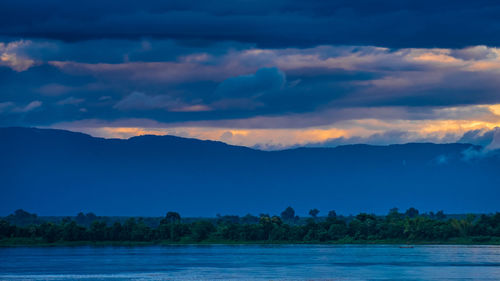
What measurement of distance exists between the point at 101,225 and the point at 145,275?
319 ft

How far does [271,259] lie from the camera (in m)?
138

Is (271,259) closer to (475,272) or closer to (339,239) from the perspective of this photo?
(475,272)

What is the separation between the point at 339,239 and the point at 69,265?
87.9 m

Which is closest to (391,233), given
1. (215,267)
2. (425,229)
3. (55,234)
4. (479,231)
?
(425,229)

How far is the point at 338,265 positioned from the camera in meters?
120

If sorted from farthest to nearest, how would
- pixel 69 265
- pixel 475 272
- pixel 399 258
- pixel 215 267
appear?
pixel 399 258
pixel 69 265
pixel 215 267
pixel 475 272

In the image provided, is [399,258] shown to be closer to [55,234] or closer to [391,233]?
[391,233]

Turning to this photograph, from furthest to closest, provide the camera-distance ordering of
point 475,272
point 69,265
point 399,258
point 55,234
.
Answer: point 55,234, point 399,258, point 69,265, point 475,272

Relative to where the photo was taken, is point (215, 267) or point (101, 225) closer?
point (215, 267)

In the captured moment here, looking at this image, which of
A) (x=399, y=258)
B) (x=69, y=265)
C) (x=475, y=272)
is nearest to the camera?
(x=475, y=272)

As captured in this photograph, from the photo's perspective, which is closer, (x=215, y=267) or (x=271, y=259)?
(x=215, y=267)

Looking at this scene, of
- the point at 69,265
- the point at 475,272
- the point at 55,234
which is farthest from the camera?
the point at 55,234

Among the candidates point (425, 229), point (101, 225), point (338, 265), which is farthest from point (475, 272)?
point (101, 225)

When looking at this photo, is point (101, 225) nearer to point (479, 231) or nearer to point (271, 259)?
point (271, 259)
